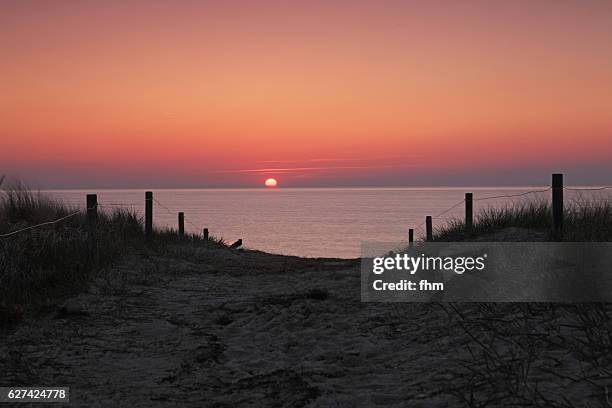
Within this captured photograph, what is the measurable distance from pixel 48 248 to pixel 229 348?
485cm

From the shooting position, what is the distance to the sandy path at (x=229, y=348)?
204 inches

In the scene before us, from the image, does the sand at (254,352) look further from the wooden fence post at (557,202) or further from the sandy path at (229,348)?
the wooden fence post at (557,202)

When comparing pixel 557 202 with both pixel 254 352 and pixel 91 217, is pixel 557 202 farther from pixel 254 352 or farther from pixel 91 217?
pixel 91 217

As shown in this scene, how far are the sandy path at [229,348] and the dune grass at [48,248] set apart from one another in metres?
0.47

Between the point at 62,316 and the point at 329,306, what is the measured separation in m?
3.69

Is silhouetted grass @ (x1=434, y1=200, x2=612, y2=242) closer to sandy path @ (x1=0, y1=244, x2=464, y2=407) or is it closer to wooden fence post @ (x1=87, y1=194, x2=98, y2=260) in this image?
sandy path @ (x1=0, y1=244, x2=464, y2=407)

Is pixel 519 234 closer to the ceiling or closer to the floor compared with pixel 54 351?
closer to the ceiling

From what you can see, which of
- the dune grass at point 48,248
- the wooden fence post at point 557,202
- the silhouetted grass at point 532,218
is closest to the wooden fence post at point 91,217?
the dune grass at point 48,248

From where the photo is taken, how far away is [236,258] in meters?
16.2

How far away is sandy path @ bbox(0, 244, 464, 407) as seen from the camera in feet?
17.0

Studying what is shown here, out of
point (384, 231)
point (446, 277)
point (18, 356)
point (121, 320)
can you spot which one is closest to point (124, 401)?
point (18, 356)

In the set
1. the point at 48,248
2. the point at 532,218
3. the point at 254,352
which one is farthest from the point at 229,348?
the point at 532,218

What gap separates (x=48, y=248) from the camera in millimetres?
10008

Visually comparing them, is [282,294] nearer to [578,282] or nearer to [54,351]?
[54,351]
